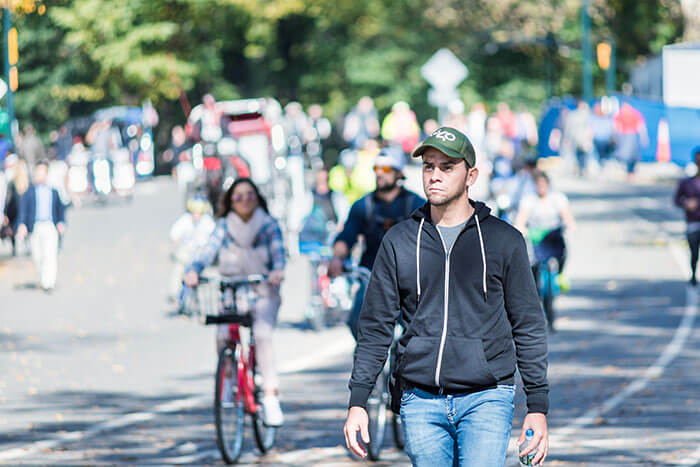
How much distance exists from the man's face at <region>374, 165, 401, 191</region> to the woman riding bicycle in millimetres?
748

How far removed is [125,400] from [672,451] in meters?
4.57

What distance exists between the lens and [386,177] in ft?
31.6

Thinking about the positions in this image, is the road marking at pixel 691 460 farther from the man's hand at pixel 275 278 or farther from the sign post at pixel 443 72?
the sign post at pixel 443 72

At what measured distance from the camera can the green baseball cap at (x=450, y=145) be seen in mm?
4832

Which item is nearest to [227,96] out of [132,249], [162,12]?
[162,12]

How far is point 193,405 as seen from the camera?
37.3ft

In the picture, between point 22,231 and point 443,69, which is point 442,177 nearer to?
point 22,231

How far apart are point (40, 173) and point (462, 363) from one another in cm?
1604

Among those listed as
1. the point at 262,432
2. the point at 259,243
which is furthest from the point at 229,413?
the point at 259,243

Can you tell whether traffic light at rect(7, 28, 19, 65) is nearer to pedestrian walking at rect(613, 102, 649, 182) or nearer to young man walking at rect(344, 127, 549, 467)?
pedestrian walking at rect(613, 102, 649, 182)

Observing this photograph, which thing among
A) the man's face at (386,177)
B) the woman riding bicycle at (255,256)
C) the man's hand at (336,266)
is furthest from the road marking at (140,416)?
the man's face at (386,177)

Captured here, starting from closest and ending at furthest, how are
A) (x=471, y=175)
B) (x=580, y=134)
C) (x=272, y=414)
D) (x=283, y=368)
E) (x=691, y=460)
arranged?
(x=471, y=175), (x=691, y=460), (x=272, y=414), (x=283, y=368), (x=580, y=134)

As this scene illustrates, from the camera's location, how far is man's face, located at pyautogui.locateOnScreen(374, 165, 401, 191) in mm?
9602

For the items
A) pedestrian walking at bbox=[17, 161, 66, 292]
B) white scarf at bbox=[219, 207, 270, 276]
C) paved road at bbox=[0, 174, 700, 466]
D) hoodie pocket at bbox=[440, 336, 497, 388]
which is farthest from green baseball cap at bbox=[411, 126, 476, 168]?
pedestrian walking at bbox=[17, 161, 66, 292]
